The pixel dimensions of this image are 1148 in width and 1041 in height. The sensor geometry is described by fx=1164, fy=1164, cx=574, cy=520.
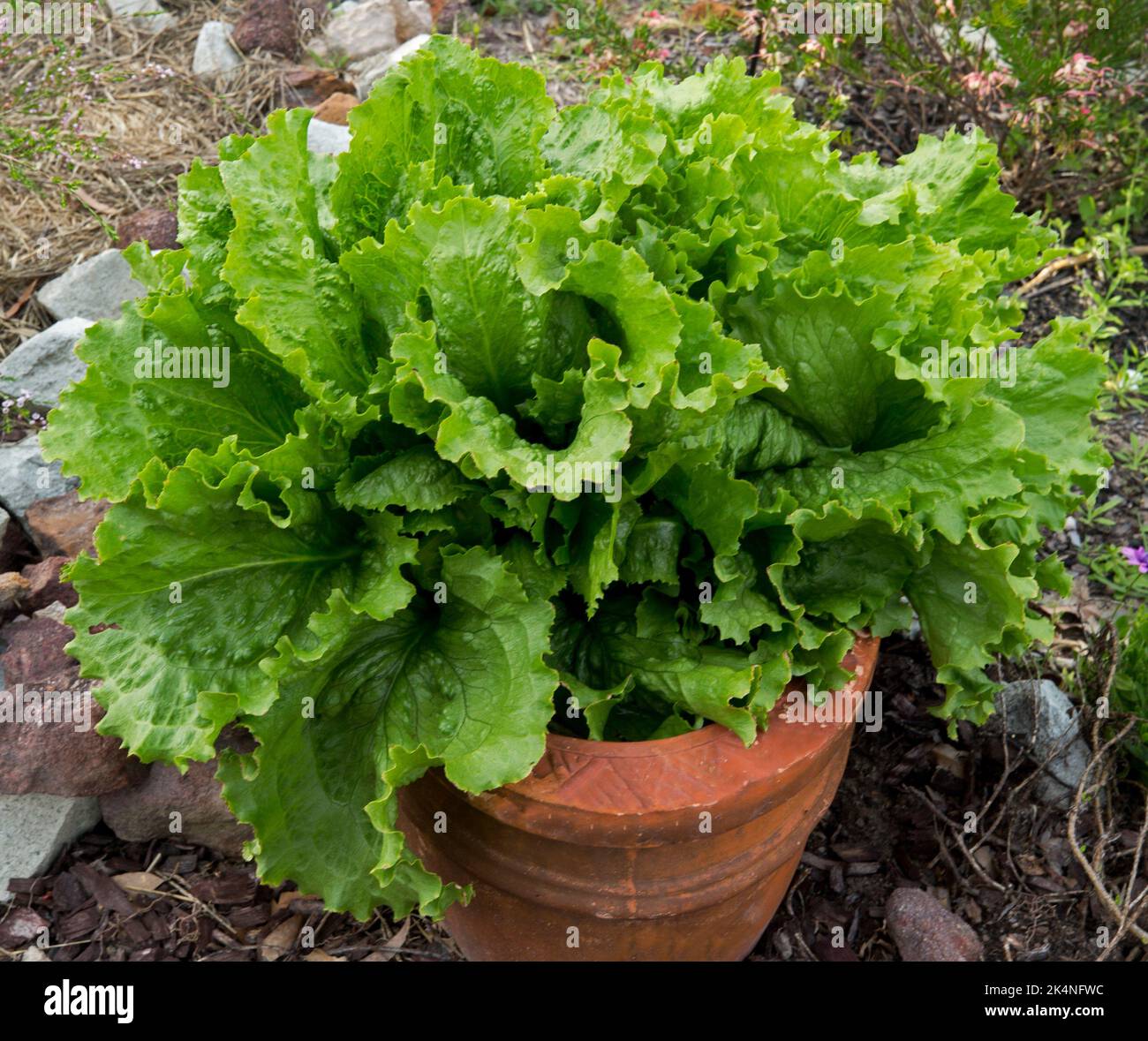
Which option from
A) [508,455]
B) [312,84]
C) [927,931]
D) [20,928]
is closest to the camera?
[508,455]

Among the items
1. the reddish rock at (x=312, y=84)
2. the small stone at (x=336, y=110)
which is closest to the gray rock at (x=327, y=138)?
the small stone at (x=336, y=110)

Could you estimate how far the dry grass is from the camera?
445cm

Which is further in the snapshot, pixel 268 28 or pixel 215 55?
pixel 268 28

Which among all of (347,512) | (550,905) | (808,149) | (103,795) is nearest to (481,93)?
(808,149)

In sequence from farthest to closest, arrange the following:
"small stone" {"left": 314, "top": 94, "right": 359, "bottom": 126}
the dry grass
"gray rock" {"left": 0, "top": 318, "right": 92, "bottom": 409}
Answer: "small stone" {"left": 314, "top": 94, "right": 359, "bottom": 126}, the dry grass, "gray rock" {"left": 0, "top": 318, "right": 92, "bottom": 409}

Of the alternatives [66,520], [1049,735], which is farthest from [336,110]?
[1049,735]

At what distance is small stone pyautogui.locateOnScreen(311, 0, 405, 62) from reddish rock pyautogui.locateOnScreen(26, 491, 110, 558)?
10.4 feet

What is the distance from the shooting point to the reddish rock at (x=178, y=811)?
303 centimetres

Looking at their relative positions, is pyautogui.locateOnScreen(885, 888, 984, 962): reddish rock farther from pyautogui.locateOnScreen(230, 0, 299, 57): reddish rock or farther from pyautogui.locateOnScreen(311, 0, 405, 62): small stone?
pyautogui.locateOnScreen(230, 0, 299, 57): reddish rock

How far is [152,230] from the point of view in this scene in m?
4.27

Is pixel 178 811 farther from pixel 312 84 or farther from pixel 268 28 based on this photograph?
pixel 268 28

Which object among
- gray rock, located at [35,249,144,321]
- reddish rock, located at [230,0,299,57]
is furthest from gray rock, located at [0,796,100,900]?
reddish rock, located at [230,0,299,57]

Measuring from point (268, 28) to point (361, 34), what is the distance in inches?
17.2

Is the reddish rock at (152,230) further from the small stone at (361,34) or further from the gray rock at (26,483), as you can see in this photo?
the small stone at (361,34)
